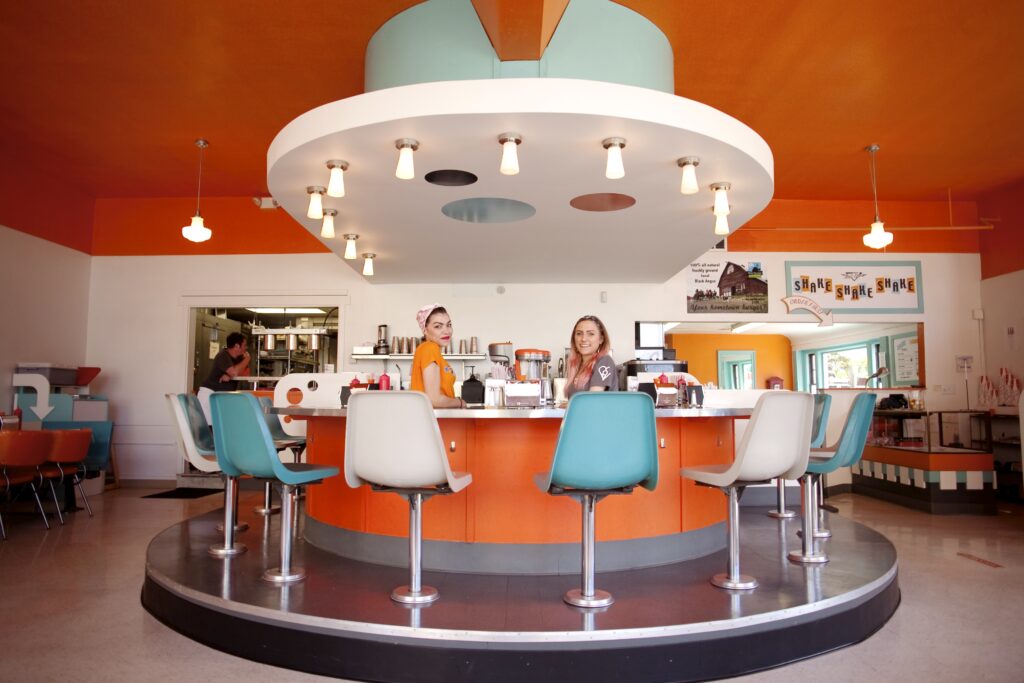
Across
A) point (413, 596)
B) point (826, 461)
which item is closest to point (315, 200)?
point (413, 596)

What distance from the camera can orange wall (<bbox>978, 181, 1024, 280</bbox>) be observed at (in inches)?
306

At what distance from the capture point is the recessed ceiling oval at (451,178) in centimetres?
438

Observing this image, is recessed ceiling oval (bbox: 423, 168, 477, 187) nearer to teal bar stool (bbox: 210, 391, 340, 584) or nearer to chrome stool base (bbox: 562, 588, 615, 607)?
teal bar stool (bbox: 210, 391, 340, 584)

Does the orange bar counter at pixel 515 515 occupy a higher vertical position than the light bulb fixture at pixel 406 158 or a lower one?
lower

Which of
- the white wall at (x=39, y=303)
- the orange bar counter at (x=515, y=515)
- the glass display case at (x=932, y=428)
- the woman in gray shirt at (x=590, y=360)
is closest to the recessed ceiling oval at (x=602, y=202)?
the woman in gray shirt at (x=590, y=360)

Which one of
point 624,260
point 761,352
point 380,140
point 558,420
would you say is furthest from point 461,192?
point 761,352

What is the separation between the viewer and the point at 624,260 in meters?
6.86

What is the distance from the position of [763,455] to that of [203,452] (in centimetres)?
342

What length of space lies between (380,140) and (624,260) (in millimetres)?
3737

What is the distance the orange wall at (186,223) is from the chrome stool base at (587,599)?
21.1 feet

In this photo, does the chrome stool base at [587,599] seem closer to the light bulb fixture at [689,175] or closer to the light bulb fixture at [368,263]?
the light bulb fixture at [689,175]

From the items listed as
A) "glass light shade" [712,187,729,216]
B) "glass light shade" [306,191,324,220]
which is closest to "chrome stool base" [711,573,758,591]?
"glass light shade" [712,187,729,216]

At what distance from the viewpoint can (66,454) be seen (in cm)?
558

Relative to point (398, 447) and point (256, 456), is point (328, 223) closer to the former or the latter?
point (256, 456)
